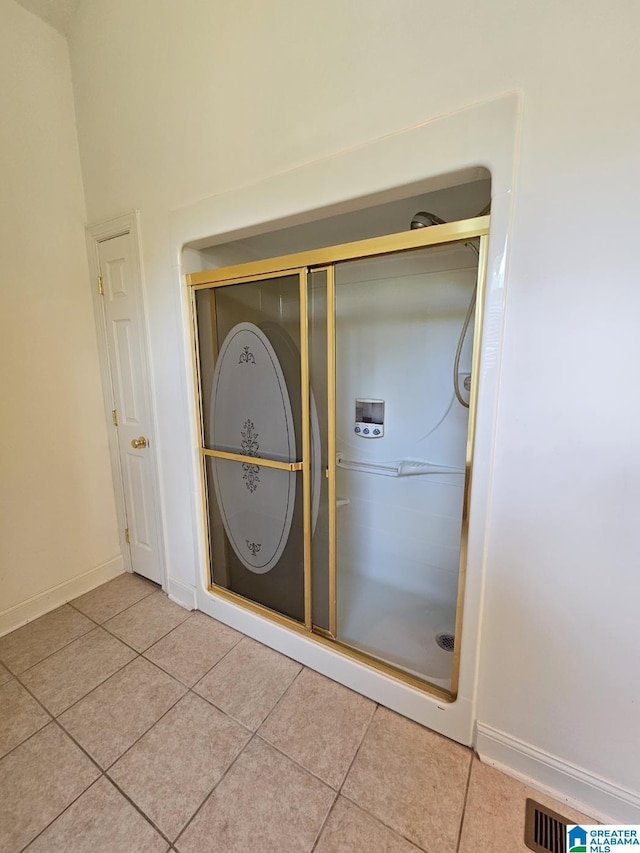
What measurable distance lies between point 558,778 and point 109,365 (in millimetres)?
2797

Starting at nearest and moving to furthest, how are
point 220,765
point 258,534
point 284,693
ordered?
1. point 220,765
2. point 284,693
3. point 258,534

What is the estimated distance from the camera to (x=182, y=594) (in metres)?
2.09

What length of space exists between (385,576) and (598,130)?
2214 mm

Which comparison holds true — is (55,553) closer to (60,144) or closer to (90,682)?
(90,682)

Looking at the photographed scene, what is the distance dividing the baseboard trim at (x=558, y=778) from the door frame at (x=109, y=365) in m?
1.86

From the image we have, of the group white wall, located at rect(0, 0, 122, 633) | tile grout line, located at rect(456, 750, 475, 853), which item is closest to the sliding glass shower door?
tile grout line, located at rect(456, 750, 475, 853)

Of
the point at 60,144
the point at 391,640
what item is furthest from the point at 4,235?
the point at 391,640

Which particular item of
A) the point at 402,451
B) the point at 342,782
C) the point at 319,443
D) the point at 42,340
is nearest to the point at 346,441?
the point at 402,451

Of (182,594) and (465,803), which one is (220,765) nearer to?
(465,803)

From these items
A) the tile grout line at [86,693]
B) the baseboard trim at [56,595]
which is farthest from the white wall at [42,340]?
the tile grout line at [86,693]

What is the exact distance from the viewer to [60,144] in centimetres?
193

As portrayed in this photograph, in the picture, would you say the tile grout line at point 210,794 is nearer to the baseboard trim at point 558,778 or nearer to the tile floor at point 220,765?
the tile floor at point 220,765

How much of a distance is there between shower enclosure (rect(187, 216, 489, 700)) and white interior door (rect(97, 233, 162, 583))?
454 mm

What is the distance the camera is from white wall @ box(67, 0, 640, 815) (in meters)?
0.88
